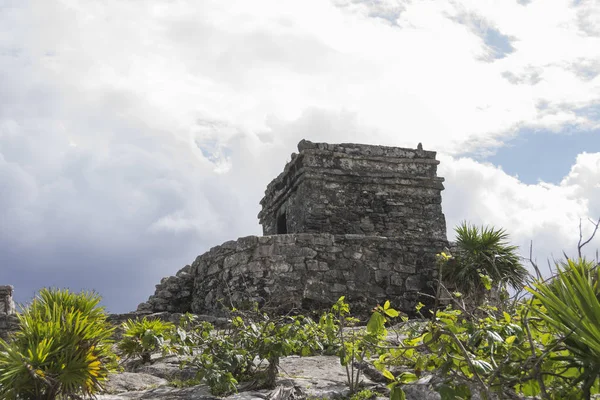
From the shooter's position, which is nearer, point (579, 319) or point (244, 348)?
point (579, 319)

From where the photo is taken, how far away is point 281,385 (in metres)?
4.88

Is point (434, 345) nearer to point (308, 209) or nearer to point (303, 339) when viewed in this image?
point (303, 339)

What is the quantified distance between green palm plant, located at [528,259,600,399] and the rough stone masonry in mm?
5582

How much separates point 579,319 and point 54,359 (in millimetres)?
3459

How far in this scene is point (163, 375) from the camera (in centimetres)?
589

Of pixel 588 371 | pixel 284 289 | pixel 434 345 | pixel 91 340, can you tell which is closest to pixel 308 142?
pixel 284 289

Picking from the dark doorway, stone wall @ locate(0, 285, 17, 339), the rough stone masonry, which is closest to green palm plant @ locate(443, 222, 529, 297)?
the rough stone masonry

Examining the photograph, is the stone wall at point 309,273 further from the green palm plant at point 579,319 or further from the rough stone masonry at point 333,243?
the green palm plant at point 579,319

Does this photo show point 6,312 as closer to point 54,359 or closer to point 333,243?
point 333,243

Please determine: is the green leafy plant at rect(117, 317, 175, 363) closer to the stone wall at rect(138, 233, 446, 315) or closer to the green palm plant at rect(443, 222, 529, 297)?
the stone wall at rect(138, 233, 446, 315)

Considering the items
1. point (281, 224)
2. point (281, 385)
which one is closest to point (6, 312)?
point (281, 224)

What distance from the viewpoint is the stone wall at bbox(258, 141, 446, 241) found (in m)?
11.7

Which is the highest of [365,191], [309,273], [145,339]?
[365,191]

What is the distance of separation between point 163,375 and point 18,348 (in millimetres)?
1672
